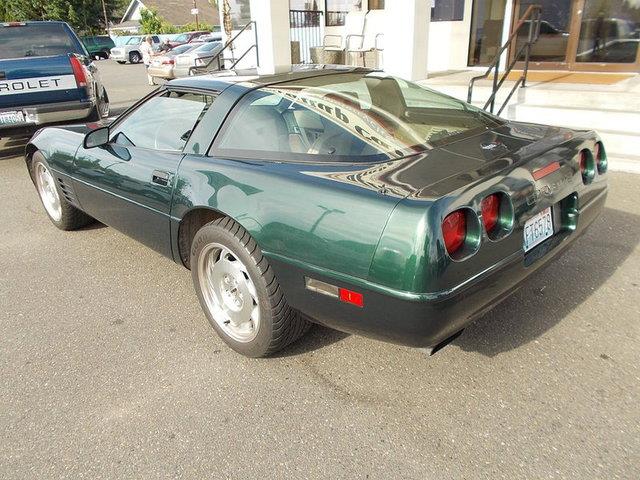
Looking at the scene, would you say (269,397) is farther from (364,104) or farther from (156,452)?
(364,104)

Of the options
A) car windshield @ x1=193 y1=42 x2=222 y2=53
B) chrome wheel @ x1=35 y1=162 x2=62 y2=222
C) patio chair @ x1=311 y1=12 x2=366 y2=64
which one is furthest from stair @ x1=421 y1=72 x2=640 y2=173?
car windshield @ x1=193 y1=42 x2=222 y2=53

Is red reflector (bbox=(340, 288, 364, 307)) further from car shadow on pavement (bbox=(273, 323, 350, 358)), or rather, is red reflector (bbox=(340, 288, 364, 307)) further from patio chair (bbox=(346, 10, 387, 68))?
patio chair (bbox=(346, 10, 387, 68))

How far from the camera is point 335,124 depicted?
2.55 metres

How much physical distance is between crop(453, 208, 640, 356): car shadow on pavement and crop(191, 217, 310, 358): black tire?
948 mm

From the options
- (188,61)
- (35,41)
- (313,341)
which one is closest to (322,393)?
(313,341)

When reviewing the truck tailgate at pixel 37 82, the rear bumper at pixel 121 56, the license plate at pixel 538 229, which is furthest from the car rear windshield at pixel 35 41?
the rear bumper at pixel 121 56

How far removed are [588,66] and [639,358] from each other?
8001mm

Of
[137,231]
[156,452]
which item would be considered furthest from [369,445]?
[137,231]

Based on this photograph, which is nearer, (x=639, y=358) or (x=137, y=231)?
(x=639, y=358)

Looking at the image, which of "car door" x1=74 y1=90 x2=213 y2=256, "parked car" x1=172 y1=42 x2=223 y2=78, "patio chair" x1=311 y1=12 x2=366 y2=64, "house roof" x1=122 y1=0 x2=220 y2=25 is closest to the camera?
"car door" x1=74 y1=90 x2=213 y2=256

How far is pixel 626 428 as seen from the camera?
2098 mm

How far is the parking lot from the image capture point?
203 cm

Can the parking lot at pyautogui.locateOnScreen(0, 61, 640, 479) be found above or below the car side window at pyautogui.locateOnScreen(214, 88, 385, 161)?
below

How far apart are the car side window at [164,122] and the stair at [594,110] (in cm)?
453
